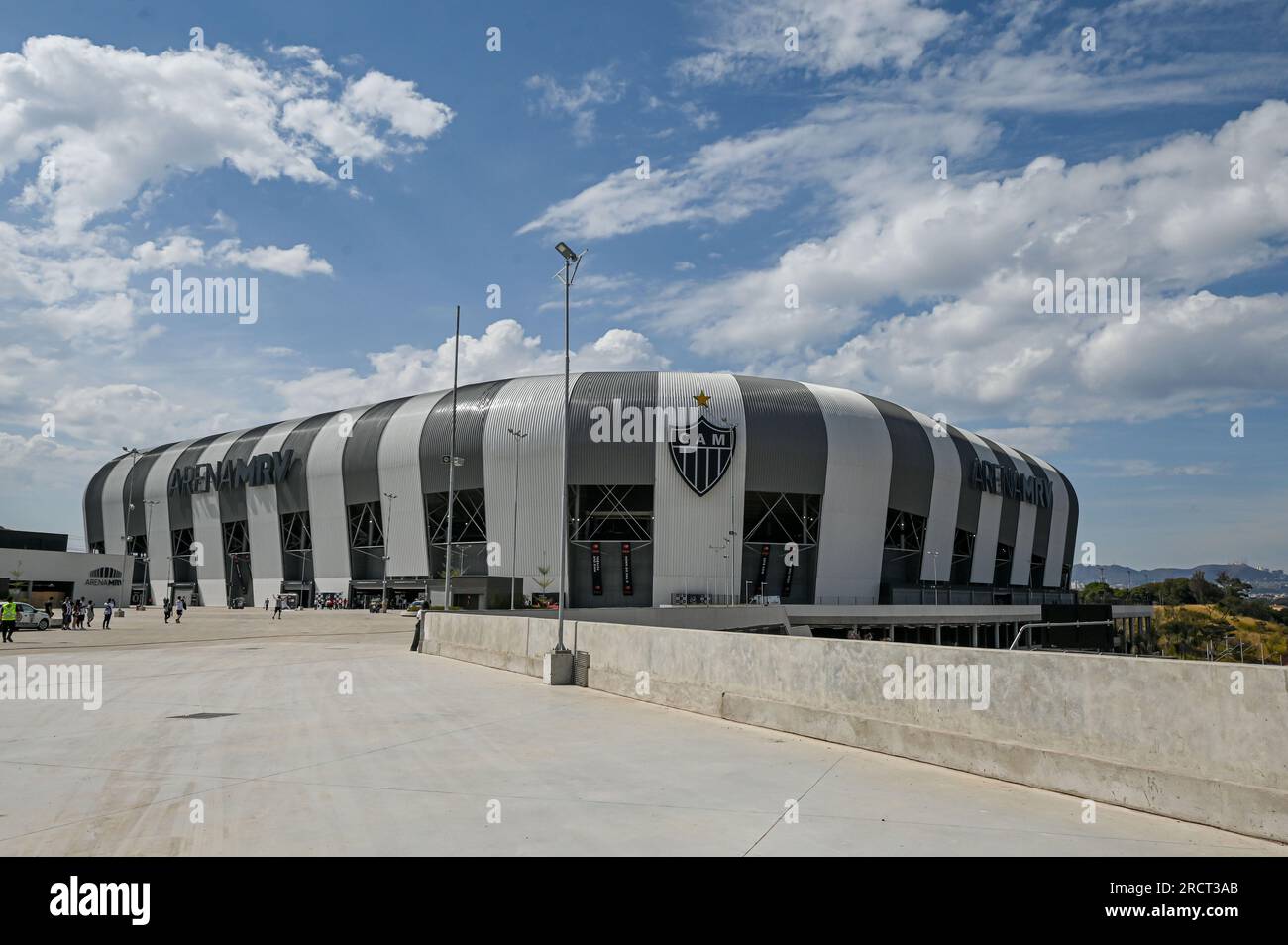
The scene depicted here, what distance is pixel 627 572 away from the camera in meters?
70.6

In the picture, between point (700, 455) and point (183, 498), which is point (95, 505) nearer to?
point (183, 498)

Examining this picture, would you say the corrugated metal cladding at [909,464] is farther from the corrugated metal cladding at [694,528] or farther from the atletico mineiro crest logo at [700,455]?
the atletico mineiro crest logo at [700,455]

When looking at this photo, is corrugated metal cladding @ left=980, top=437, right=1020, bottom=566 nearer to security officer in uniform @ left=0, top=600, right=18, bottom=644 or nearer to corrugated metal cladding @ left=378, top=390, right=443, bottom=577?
corrugated metal cladding @ left=378, top=390, right=443, bottom=577

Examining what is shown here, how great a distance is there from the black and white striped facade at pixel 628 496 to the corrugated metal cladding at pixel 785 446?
A: 129 mm

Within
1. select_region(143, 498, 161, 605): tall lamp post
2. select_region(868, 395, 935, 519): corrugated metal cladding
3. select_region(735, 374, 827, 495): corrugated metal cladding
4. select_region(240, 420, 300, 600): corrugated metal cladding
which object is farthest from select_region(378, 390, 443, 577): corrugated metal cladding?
select_region(868, 395, 935, 519): corrugated metal cladding

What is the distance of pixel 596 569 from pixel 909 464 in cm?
2938

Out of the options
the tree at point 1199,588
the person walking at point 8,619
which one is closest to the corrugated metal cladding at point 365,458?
the person walking at point 8,619

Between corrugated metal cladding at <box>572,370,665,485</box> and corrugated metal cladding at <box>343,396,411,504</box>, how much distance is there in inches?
784

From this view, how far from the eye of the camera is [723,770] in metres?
9.59

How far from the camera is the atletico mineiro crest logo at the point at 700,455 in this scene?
2712 inches

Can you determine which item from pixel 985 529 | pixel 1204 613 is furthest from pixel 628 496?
pixel 1204 613
